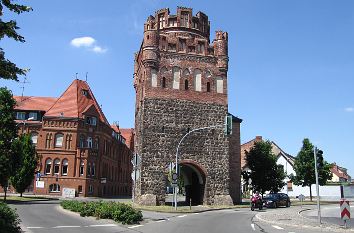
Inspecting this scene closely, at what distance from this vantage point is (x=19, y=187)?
153 ft

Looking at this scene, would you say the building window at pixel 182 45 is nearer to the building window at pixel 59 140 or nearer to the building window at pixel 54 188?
the building window at pixel 59 140

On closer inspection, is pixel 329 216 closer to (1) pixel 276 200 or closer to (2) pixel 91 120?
(1) pixel 276 200

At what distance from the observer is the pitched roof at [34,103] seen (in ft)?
216

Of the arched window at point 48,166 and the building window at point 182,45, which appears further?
the arched window at point 48,166

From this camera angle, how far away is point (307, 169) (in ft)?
167

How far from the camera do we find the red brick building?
58.2 metres

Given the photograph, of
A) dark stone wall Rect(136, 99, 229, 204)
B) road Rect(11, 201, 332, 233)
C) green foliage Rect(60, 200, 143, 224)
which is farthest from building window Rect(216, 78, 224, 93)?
green foliage Rect(60, 200, 143, 224)

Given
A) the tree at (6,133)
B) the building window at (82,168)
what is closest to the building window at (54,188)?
the building window at (82,168)

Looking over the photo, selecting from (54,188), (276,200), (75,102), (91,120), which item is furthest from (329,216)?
(75,102)

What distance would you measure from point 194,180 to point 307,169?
17925mm

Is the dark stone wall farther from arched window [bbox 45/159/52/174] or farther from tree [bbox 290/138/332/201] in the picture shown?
arched window [bbox 45/159/52/174]

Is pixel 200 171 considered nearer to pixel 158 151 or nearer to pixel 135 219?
pixel 158 151

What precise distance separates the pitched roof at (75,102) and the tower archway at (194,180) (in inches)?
979

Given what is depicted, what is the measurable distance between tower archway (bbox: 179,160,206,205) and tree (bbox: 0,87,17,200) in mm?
17388
